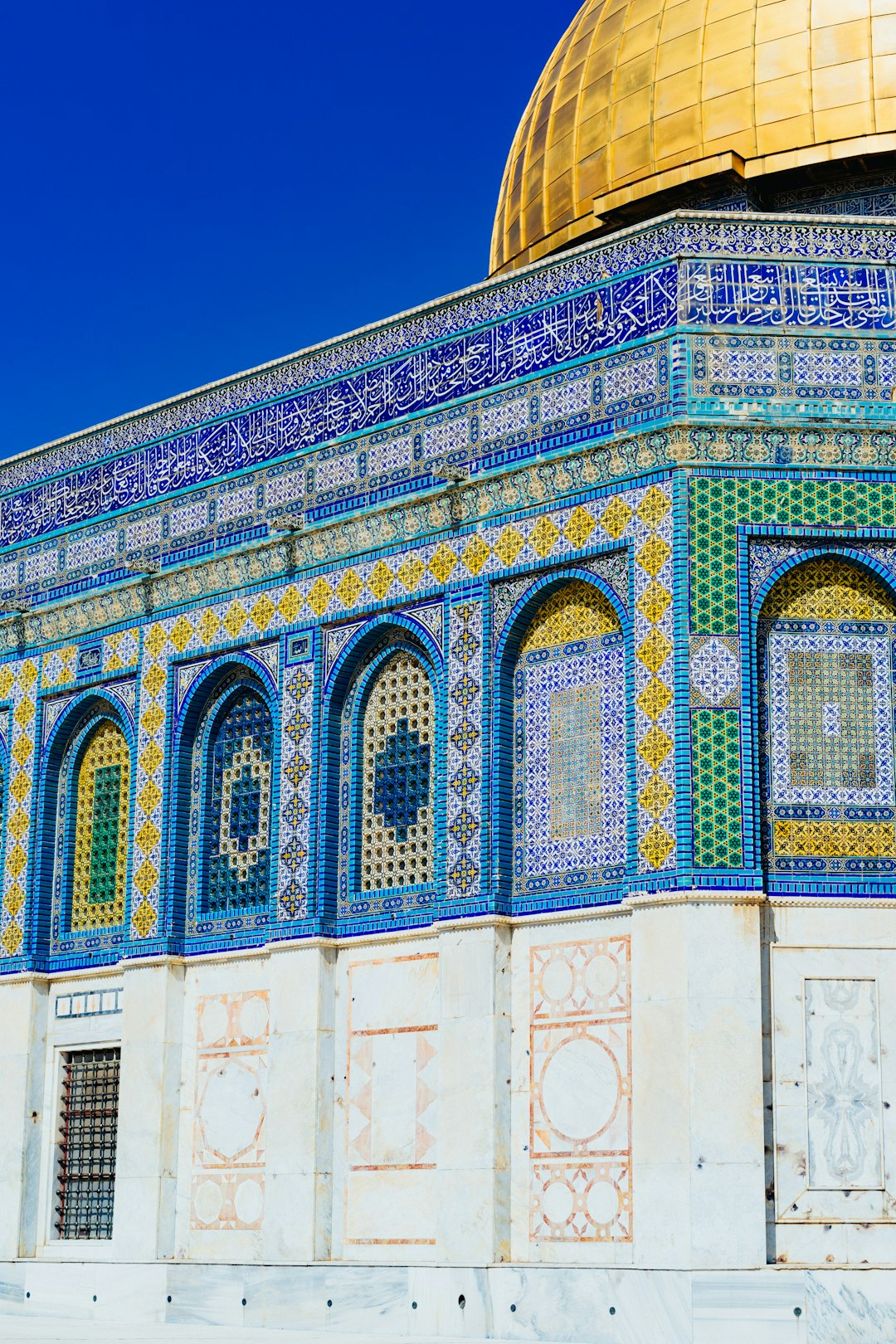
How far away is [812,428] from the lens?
1323 centimetres

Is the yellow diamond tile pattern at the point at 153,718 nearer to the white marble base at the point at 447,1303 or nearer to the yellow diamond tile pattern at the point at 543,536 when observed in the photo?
the yellow diamond tile pattern at the point at 543,536

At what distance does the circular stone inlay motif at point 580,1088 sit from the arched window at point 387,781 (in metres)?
1.80

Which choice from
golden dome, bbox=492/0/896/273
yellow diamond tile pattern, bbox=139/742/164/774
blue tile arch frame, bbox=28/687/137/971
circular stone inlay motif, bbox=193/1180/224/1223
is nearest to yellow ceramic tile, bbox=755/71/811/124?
golden dome, bbox=492/0/896/273

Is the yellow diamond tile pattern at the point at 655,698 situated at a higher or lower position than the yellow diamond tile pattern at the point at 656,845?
higher

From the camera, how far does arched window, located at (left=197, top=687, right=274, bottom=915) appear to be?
15641mm

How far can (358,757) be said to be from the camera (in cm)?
1514

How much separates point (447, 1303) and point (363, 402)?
6500mm

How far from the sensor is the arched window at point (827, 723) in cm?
1280

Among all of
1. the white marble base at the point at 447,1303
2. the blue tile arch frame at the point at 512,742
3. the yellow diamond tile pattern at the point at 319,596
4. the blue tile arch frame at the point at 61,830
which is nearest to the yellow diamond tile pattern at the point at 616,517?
the blue tile arch frame at the point at 512,742

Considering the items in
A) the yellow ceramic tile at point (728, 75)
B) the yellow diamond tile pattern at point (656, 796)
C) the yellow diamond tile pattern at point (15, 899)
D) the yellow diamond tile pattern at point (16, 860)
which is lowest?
the yellow diamond tile pattern at point (15, 899)

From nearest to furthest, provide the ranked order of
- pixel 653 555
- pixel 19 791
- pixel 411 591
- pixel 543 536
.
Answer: pixel 653 555
pixel 543 536
pixel 411 591
pixel 19 791

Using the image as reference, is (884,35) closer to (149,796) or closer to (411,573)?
(411,573)

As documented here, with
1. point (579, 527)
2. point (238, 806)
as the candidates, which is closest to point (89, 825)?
point (238, 806)

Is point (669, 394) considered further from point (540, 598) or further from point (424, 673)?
point (424, 673)
